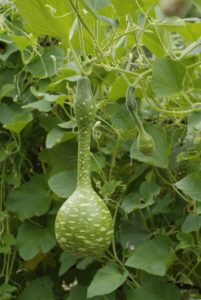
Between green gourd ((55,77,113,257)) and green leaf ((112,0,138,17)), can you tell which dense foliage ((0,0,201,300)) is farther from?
green gourd ((55,77,113,257))

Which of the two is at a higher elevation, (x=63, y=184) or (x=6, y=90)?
(x=6, y=90)

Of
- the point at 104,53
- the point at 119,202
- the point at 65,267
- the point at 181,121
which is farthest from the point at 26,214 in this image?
the point at 104,53

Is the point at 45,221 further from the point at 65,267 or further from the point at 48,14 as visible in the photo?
the point at 48,14

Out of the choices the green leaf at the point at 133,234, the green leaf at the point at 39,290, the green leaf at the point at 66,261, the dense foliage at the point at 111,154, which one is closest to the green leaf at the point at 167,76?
the dense foliage at the point at 111,154

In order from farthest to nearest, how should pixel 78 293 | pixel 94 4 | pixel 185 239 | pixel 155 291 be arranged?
pixel 78 293
pixel 155 291
pixel 185 239
pixel 94 4

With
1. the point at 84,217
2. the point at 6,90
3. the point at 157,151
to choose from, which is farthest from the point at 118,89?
the point at 84,217

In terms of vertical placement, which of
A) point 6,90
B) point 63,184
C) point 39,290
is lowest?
point 39,290

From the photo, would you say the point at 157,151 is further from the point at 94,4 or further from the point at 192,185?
the point at 94,4

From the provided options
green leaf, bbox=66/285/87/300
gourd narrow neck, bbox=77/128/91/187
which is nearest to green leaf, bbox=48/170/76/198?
green leaf, bbox=66/285/87/300

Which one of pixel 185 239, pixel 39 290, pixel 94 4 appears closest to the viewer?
pixel 94 4
